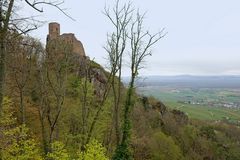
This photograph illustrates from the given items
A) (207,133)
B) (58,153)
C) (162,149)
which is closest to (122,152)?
(58,153)

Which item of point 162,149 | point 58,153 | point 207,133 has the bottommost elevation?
point 207,133

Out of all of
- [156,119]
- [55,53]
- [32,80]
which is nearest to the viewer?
[55,53]

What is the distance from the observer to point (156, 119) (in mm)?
64688

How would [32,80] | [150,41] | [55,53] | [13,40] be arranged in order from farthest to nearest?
[32,80]
[55,53]
[150,41]
[13,40]

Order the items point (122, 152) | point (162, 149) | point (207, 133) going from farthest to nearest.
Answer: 1. point (207, 133)
2. point (162, 149)
3. point (122, 152)

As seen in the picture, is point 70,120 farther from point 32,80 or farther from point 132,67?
point 132,67

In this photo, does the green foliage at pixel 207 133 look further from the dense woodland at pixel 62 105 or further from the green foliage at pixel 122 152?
the green foliage at pixel 122 152

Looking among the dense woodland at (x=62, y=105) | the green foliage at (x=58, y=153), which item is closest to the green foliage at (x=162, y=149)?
the dense woodland at (x=62, y=105)

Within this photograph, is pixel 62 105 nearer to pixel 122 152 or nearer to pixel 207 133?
pixel 122 152

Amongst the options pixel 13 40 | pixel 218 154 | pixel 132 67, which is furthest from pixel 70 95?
pixel 218 154

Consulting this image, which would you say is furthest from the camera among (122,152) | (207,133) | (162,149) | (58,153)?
(207,133)

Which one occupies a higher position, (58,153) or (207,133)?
(58,153)

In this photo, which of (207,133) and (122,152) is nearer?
(122,152)

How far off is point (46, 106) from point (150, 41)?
8914 millimetres
